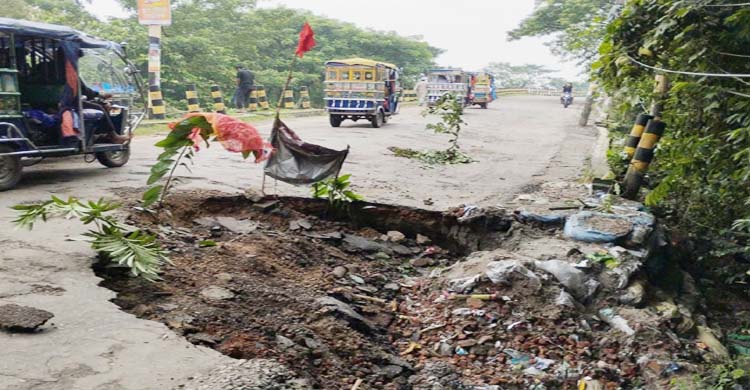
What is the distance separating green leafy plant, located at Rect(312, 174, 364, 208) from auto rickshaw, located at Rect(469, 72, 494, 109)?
918 inches

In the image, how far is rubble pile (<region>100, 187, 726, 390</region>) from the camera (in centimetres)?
387

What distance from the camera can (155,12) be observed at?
48.1ft

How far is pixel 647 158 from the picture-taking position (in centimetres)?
698

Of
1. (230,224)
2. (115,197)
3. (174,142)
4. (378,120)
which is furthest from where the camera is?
(378,120)

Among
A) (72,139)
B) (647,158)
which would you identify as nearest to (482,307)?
(647,158)

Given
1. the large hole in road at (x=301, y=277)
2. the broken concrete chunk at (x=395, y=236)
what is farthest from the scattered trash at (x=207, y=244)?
the broken concrete chunk at (x=395, y=236)

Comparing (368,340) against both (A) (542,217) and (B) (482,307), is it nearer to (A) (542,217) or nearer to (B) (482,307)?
(B) (482,307)

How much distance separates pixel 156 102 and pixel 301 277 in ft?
41.6

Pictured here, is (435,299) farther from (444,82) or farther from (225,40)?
A: (444,82)

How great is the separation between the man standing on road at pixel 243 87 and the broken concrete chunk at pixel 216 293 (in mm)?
16202

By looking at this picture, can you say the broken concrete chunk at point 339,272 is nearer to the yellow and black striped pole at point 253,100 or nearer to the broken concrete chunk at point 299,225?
the broken concrete chunk at point 299,225

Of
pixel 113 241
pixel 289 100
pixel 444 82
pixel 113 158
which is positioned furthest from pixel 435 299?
pixel 444 82

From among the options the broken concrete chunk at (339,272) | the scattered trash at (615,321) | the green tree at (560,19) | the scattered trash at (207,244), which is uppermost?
the green tree at (560,19)

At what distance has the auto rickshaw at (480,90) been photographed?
2962 centimetres
